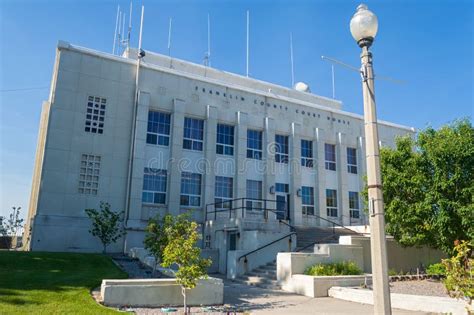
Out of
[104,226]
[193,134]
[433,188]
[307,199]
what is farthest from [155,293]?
[307,199]

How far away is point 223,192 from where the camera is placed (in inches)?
1019

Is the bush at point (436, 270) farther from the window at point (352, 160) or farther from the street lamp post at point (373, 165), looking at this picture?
the window at point (352, 160)

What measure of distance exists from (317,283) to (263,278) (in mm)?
3368

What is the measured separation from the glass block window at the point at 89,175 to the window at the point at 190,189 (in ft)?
17.3

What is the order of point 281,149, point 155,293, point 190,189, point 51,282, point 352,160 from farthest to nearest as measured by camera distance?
point 352,160 → point 281,149 → point 190,189 → point 51,282 → point 155,293

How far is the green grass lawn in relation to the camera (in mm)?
8309

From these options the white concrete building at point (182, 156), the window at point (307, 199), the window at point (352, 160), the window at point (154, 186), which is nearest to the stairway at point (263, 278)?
the white concrete building at point (182, 156)

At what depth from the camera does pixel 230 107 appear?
2725 cm

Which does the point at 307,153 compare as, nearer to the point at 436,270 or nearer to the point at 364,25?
the point at 436,270

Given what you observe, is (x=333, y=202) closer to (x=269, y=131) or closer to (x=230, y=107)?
(x=269, y=131)

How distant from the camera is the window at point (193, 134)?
2556 cm

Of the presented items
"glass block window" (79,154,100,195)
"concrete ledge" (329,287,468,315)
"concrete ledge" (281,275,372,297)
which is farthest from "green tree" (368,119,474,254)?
"glass block window" (79,154,100,195)

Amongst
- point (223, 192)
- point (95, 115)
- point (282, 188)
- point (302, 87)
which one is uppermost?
point (302, 87)

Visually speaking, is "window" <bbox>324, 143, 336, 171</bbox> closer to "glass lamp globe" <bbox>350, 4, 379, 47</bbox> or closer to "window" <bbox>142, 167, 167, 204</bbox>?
"window" <bbox>142, 167, 167, 204</bbox>
